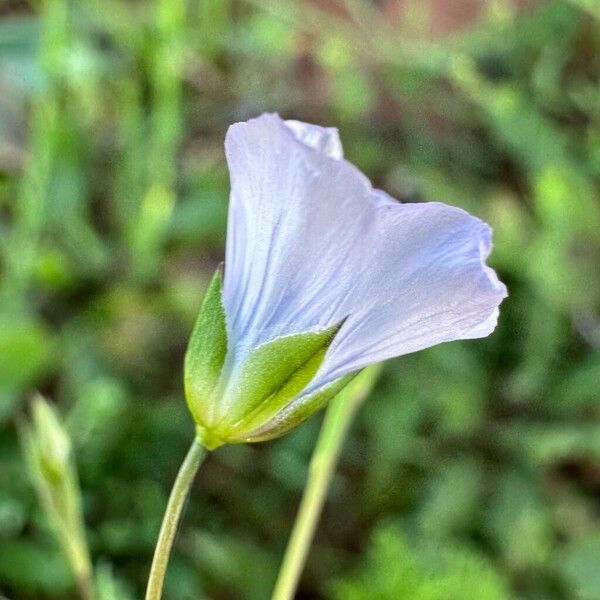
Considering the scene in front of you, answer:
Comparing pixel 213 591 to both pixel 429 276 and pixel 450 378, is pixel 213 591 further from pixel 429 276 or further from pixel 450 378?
pixel 429 276

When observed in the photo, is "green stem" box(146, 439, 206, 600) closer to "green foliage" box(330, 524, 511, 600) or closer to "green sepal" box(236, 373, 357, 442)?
"green sepal" box(236, 373, 357, 442)

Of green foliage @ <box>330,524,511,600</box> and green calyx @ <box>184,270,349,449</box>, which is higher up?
green calyx @ <box>184,270,349,449</box>

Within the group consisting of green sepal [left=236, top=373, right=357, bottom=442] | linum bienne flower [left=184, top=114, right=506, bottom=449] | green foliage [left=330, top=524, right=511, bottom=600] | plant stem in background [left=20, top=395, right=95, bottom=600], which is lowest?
green foliage [left=330, top=524, right=511, bottom=600]

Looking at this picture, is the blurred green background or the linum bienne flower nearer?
the linum bienne flower

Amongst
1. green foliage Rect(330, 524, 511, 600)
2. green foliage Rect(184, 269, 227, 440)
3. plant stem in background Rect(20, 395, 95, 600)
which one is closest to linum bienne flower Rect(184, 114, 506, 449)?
green foliage Rect(184, 269, 227, 440)

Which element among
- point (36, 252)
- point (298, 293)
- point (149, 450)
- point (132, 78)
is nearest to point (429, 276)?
point (298, 293)

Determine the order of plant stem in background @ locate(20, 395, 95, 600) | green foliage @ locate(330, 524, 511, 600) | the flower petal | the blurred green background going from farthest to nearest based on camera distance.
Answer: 1. the blurred green background
2. green foliage @ locate(330, 524, 511, 600)
3. plant stem in background @ locate(20, 395, 95, 600)
4. the flower petal

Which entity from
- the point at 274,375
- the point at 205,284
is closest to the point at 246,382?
the point at 274,375
